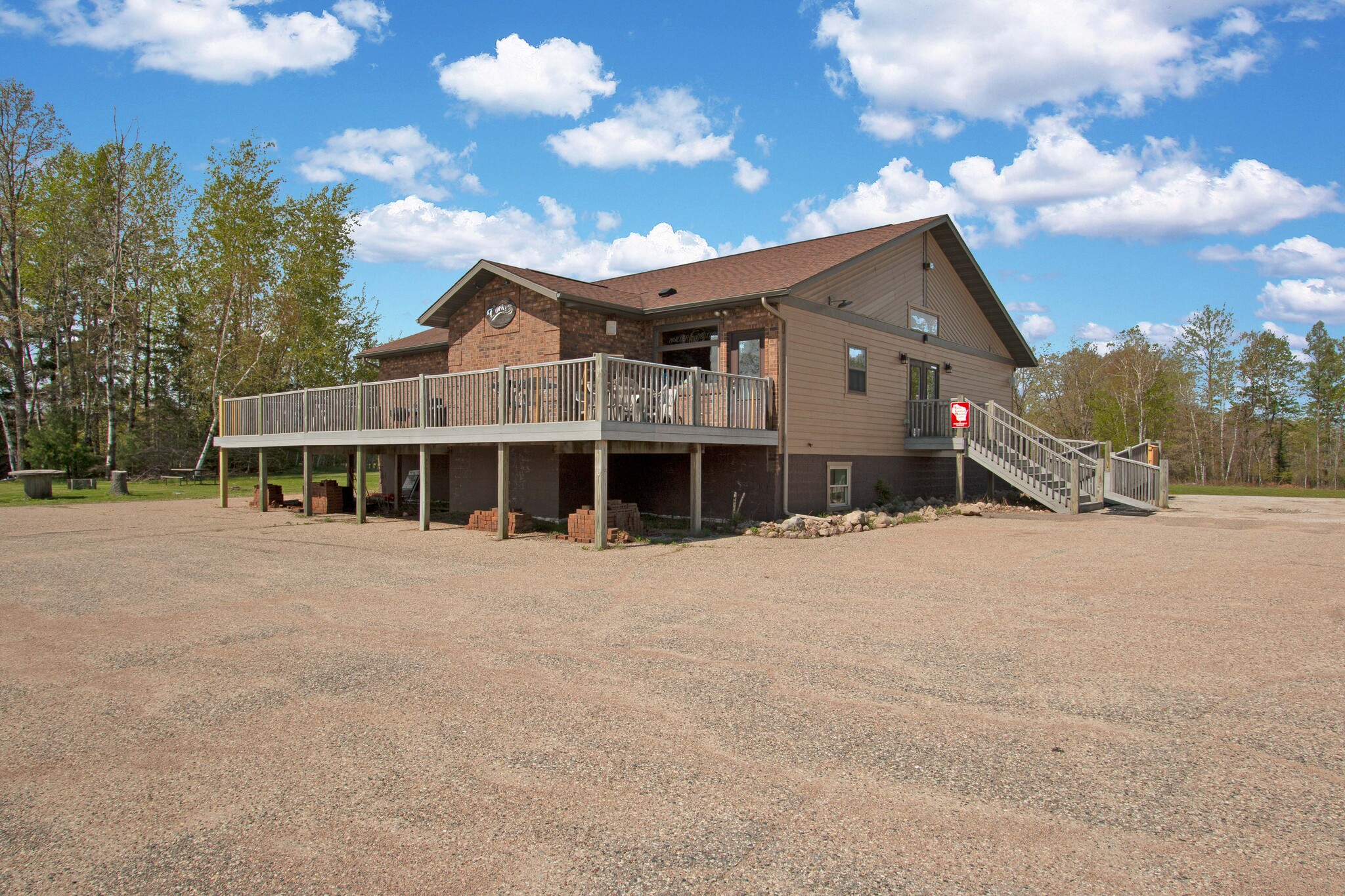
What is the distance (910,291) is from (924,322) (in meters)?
1.10

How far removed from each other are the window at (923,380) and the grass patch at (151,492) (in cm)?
1633

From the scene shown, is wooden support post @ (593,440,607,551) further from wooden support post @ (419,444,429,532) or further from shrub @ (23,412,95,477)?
shrub @ (23,412,95,477)

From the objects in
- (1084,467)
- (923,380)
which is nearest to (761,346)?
(923,380)

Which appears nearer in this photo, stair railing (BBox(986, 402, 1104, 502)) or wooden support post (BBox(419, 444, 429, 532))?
wooden support post (BBox(419, 444, 429, 532))

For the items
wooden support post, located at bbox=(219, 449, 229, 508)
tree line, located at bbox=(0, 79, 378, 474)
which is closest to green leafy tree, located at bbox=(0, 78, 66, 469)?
tree line, located at bbox=(0, 79, 378, 474)

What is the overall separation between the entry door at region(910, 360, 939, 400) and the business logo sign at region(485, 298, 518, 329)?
31.9 feet

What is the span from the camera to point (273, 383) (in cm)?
3509

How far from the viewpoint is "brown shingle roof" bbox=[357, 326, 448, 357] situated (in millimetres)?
20503

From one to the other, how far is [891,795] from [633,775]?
1158mm

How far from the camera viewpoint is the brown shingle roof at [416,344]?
20.5 metres

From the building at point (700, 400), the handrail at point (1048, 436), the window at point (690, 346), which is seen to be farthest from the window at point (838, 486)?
the handrail at point (1048, 436)

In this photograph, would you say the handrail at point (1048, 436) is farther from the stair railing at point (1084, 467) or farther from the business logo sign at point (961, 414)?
the business logo sign at point (961, 414)

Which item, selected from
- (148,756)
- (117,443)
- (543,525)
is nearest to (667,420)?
(543,525)

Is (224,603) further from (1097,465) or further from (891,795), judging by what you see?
(1097,465)
